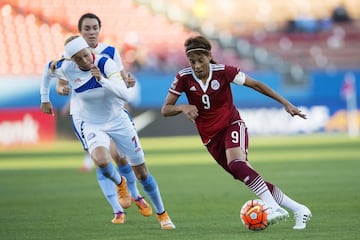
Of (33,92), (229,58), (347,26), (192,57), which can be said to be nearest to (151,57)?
(229,58)

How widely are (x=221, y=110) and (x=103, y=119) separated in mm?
1519

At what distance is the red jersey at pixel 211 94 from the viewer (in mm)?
10156

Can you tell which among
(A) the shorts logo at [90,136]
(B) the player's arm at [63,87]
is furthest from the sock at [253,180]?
(B) the player's arm at [63,87]

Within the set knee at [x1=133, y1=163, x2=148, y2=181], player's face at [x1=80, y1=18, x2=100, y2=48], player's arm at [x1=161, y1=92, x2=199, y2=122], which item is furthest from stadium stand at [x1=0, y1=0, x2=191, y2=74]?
player's arm at [x1=161, y1=92, x2=199, y2=122]

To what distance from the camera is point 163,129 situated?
3453 cm

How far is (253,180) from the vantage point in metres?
9.80

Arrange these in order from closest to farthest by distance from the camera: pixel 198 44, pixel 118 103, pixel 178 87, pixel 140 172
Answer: pixel 198 44 → pixel 178 87 → pixel 140 172 → pixel 118 103

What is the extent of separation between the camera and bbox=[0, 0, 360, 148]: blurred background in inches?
1307

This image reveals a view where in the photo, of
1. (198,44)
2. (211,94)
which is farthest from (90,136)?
(198,44)

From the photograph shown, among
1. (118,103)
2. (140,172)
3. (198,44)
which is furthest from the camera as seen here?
(118,103)

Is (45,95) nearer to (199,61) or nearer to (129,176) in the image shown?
(129,176)

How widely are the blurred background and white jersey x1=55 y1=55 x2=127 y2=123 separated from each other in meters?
20.3

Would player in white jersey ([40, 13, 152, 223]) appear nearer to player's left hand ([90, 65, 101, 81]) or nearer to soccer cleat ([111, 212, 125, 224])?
soccer cleat ([111, 212, 125, 224])

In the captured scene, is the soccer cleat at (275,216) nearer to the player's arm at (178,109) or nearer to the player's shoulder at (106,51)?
the player's arm at (178,109)
